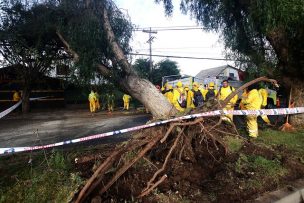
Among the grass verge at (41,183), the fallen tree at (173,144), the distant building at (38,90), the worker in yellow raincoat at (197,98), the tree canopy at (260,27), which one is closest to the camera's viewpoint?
the grass verge at (41,183)

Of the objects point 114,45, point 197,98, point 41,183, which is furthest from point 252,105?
point 197,98

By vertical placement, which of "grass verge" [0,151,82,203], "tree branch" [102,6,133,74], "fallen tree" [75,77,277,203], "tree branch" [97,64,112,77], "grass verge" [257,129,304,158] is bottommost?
"grass verge" [0,151,82,203]

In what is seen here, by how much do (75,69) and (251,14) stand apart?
180 inches

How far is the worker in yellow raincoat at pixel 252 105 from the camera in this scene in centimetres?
698

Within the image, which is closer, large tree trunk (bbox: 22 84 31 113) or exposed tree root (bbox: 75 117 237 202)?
exposed tree root (bbox: 75 117 237 202)

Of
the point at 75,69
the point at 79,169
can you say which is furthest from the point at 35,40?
the point at 79,169

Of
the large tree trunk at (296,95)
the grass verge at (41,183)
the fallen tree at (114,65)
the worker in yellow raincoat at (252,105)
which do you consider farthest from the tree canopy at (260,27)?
the grass verge at (41,183)

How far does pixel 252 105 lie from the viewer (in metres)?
7.34

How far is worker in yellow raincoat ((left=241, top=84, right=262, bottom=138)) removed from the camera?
6977 millimetres

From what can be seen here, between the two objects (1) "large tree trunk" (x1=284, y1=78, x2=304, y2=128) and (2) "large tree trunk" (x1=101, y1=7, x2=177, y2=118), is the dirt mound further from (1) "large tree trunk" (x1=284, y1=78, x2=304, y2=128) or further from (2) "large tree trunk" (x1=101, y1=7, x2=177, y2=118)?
(1) "large tree trunk" (x1=284, y1=78, x2=304, y2=128)

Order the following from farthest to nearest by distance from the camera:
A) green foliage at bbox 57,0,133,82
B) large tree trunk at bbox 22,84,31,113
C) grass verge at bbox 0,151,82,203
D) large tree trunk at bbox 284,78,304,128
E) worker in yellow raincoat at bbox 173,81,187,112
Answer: large tree trunk at bbox 22,84,31,113 < worker in yellow raincoat at bbox 173,81,187,112 < large tree trunk at bbox 284,78,304,128 < green foliage at bbox 57,0,133,82 < grass verge at bbox 0,151,82,203

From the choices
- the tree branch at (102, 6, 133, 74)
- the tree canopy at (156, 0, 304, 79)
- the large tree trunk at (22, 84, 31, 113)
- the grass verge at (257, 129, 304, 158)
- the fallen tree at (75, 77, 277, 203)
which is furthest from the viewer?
the large tree trunk at (22, 84, 31, 113)

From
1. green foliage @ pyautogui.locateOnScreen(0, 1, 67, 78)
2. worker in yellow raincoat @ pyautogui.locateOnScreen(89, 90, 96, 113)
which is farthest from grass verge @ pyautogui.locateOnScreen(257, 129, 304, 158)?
worker in yellow raincoat @ pyautogui.locateOnScreen(89, 90, 96, 113)

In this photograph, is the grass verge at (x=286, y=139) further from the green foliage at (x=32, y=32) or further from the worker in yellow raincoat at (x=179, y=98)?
the green foliage at (x=32, y=32)
